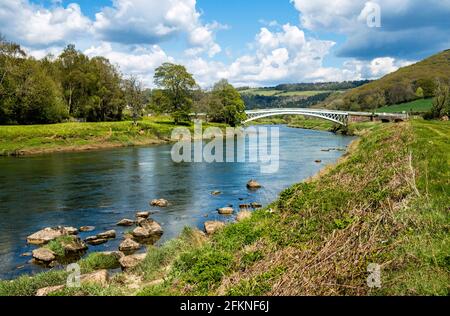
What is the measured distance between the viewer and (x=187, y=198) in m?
30.8

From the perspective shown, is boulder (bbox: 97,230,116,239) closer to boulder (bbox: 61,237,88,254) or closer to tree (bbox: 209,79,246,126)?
boulder (bbox: 61,237,88,254)

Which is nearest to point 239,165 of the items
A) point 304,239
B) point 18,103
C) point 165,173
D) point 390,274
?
point 165,173

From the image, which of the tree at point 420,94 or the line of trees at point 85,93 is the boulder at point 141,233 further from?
the tree at point 420,94

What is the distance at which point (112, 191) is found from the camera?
32938 mm

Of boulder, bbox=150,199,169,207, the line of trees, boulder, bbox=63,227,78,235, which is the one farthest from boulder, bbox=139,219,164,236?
the line of trees

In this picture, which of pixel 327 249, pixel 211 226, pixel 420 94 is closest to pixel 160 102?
pixel 211 226

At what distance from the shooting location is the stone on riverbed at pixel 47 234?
2061 cm

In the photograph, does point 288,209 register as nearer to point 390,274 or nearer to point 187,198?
point 390,274

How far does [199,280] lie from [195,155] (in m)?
46.4

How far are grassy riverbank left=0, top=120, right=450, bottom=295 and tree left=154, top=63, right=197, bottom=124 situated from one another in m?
77.5

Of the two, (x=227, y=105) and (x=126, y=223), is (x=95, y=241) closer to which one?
(x=126, y=223)

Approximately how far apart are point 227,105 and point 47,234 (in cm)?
9007

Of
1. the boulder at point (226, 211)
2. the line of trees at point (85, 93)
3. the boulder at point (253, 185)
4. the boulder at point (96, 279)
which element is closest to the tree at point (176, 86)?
the line of trees at point (85, 93)

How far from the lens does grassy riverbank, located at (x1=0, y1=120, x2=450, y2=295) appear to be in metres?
9.46
